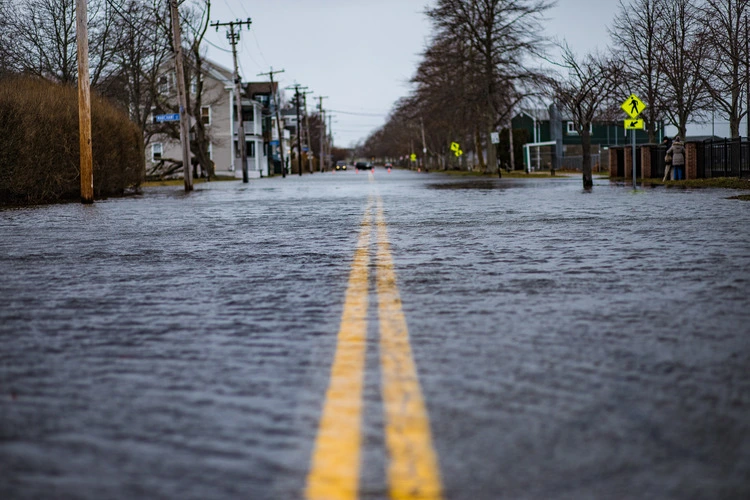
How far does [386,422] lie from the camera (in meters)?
3.71

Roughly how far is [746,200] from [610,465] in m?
18.8

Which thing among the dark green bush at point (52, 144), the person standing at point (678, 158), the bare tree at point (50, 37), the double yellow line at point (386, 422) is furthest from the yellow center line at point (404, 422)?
the bare tree at point (50, 37)

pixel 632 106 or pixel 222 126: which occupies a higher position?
pixel 222 126

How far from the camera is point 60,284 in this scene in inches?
317

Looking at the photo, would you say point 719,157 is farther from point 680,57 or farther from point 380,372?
point 380,372

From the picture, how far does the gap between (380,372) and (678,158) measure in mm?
32476

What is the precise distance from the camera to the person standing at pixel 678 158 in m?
35.0

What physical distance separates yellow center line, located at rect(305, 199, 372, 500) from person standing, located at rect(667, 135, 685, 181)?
100 ft

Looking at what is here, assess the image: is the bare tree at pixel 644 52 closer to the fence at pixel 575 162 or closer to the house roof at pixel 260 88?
the fence at pixel 575 162

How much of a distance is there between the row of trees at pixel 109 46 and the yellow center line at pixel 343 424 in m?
34.3

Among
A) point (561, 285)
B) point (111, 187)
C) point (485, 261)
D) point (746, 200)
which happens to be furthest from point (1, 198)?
point (561, 285)

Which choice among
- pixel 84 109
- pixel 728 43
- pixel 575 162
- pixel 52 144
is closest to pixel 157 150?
pixel 575 162

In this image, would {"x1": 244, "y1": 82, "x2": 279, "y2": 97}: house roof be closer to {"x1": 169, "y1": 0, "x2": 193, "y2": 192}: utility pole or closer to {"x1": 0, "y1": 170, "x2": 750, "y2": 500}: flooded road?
{"x1": 169, "y1": 0, "x2": 193, "y2": 192}: utility pole

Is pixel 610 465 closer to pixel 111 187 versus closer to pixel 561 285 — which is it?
pixel 561 285
